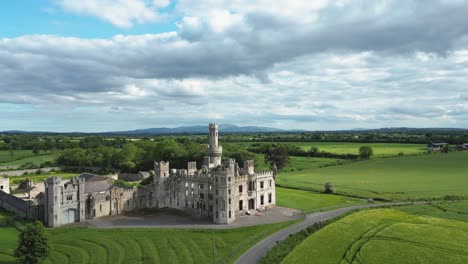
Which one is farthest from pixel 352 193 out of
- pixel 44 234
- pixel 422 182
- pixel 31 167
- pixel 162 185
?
pixel 31 167

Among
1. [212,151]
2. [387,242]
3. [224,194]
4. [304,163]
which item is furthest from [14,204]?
[304,163]

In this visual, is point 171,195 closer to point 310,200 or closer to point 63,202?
point 63,202

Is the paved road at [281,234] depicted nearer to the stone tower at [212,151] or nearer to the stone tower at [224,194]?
the stone tower at [224,194]

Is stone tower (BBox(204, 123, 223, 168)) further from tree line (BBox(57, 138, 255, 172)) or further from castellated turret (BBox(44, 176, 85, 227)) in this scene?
castellated turret (BBox(44, 176, 85, 227))

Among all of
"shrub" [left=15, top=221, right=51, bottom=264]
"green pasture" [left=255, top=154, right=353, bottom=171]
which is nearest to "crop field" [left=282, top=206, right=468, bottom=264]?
"shrub" [left=15, top=221, right=51, bottom=264]

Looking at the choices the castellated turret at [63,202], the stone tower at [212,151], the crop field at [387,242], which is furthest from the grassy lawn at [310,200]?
the castellated turret at [63,202]

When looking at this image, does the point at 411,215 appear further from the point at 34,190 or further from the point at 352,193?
the point at 34,190
